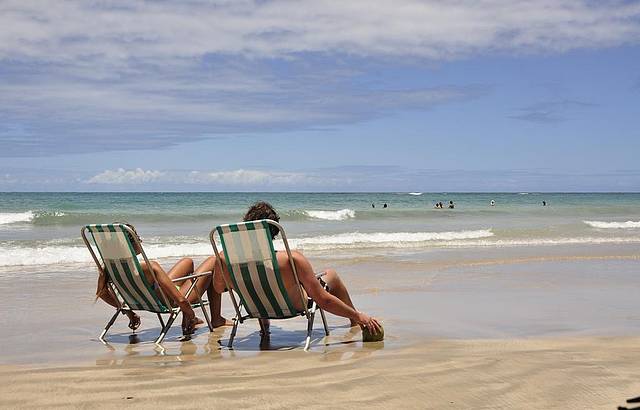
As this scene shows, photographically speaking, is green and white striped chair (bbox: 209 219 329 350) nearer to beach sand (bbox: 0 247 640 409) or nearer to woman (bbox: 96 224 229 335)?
beach sand (bbox: 0 247 640 409)

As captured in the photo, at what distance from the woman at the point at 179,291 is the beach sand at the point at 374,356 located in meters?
0.18

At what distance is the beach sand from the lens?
4.09m

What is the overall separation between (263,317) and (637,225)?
2784 centimetres

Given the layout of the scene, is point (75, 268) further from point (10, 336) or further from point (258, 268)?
point (258, 268)

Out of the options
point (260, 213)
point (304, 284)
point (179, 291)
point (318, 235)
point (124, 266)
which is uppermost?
point (260, 213)

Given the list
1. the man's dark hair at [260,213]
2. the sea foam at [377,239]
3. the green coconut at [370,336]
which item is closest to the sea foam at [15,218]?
the sea foam at [377,239]

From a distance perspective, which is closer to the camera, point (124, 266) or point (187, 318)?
point (124, 266)

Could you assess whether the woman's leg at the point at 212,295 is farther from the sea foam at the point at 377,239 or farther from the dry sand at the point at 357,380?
the sea foam at the point at 377,239

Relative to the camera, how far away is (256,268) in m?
5.60

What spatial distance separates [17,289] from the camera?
9609mm

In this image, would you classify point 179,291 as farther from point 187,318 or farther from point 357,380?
point 357,380

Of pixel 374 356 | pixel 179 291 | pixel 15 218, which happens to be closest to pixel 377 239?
pixel 179 291

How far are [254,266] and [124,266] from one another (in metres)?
1.13

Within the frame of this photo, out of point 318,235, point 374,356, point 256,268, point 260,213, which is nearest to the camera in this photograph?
point 374,356
